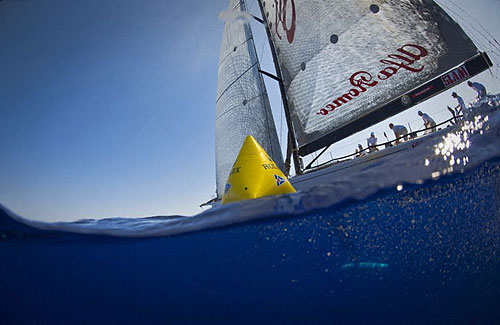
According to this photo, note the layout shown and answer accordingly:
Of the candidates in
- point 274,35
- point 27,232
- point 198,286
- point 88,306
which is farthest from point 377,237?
point 274,35

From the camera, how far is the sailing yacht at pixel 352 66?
4.84 metres

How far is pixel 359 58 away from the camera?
571 cm

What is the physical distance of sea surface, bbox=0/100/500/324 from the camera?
1.99m

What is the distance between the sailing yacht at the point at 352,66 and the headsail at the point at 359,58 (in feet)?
0.06

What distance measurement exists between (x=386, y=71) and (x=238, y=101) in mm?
5233

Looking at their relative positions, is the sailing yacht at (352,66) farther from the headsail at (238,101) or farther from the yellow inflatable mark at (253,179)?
the yellow inflatable mark at (253,179)

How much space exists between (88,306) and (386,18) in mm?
7478

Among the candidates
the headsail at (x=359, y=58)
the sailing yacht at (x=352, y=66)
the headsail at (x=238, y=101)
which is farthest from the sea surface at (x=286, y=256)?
the headsail at (x=238, y=101)

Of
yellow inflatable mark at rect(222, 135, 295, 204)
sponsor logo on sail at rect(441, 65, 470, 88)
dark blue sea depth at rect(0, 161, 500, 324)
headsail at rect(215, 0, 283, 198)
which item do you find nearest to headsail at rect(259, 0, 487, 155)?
sponsor logo on sail at rect(441, 65, 470, 88)

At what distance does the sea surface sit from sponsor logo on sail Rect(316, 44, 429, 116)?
10.8 feet

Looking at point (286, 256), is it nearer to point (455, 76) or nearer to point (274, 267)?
point (274, 267)

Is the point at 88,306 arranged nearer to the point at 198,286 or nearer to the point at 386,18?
the point at 198,286

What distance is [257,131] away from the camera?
845 centimetres

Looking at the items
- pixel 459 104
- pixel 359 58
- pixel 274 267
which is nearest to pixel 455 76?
pixel 459 104
